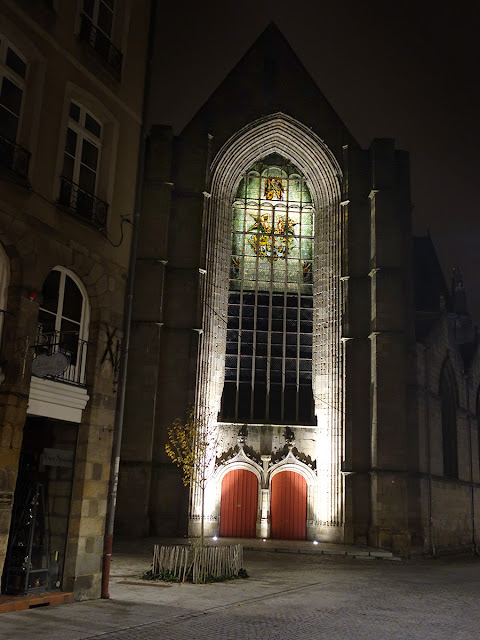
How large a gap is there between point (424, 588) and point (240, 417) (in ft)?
42.2

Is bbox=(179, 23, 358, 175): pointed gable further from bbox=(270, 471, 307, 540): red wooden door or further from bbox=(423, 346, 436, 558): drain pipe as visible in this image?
bbox=(270, 471, 307, 540): red wooden door

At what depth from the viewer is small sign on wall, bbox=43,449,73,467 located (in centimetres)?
1062

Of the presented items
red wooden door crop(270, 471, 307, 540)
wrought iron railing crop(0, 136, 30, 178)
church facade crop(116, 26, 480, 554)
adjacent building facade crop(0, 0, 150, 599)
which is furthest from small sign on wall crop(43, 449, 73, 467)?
red wooden door crop(270, 471, 307, 540)

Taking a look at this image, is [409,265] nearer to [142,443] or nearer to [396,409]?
[396,409]

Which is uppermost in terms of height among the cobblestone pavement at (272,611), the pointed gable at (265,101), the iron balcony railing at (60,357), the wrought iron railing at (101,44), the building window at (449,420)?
the pointed gable at (265,101)

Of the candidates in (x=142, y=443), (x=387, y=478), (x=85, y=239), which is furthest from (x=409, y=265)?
(x=85, y=239)

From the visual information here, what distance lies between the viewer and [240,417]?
26.8 metres

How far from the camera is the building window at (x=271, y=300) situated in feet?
89.1

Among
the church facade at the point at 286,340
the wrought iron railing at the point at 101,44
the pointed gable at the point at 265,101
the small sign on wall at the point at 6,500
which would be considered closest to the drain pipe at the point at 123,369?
the wrought iron railing at the point at 101,44

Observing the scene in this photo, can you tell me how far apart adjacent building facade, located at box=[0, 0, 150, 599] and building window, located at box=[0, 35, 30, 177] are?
2cm

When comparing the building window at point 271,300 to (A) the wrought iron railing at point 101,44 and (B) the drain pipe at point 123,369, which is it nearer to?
(B) the drain pipe at point 123,369

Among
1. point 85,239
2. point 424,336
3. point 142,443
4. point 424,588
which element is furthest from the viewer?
point 424,336

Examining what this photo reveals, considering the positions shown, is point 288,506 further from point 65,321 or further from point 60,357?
point 60,357

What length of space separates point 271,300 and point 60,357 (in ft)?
61.8
